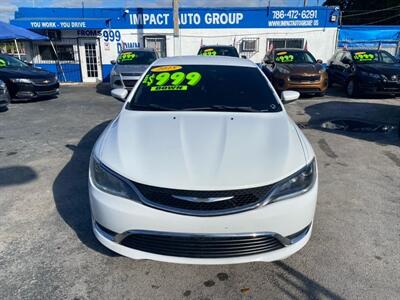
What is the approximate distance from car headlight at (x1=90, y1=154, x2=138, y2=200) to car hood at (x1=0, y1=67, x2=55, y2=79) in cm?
919

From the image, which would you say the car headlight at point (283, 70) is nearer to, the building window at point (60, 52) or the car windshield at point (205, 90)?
the car windshield at point (205, 90)

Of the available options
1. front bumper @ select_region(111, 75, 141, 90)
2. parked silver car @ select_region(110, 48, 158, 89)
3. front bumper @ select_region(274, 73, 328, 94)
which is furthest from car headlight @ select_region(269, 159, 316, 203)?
front bumper @ select_region(111, 75, 141, 90)

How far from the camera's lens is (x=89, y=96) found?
12.8m

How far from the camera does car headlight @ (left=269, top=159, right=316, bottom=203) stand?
2.35 m

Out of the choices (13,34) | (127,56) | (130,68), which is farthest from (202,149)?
(13,34)

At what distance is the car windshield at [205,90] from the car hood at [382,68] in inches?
313

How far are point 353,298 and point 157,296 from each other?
137 cm

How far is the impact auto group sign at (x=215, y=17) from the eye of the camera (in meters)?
17.4

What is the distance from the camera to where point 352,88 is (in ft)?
36.3

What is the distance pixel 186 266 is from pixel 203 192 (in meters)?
0.80

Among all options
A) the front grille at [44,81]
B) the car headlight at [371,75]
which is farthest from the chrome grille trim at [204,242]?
the front grille at [44,81]

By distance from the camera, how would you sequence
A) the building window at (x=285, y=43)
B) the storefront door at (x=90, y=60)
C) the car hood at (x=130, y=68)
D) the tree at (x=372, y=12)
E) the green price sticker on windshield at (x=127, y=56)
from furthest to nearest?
1. the tree at (x=372, y=12)
2. the building window at (x=285, y=43)
3. the storefront door at (x=90, y=60)
4. the green price sticker on windshield at (x=127, y=56)
5. the car hood at (x=130, y=68)

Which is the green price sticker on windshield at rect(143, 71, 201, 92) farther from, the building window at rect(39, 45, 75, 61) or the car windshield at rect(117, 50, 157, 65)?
the building window at rect(39, 45, 75, 61)

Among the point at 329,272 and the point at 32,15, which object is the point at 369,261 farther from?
the point at 32,15
